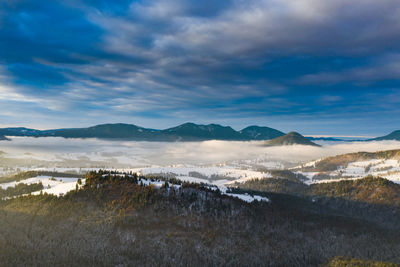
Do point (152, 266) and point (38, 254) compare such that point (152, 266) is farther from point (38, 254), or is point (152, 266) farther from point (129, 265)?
point (38, 254)

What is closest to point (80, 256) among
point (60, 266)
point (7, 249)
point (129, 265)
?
point (60, 266)

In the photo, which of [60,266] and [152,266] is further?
[152,266]

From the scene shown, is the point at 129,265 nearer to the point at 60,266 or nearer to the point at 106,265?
the point at 106,265

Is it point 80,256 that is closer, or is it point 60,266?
point 60,266

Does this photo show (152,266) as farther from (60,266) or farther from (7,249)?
(7,249)

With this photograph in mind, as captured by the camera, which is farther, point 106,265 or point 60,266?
point 106,265

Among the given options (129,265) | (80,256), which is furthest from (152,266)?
(80,256)

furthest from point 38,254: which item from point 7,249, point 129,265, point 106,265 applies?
point 129,265
